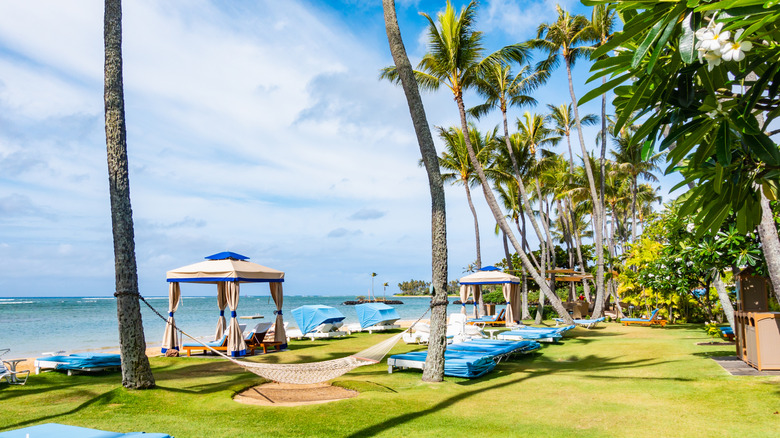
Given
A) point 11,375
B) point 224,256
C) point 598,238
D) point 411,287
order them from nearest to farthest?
1. point 11,375
2. point 224,256
3. point 598,238
4. point 411,287

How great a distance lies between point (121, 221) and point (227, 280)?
14.9ft

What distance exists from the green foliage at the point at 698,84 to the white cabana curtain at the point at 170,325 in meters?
10.7

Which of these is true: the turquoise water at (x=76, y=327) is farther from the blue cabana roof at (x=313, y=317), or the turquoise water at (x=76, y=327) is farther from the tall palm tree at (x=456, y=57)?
the tall palm tree at (x=456, y=57)

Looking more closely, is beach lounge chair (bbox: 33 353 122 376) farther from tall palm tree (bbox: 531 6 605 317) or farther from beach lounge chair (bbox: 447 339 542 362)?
tall palm tree (bbox: 531 6 605 317)

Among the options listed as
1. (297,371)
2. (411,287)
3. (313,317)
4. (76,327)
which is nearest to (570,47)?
(313,317)

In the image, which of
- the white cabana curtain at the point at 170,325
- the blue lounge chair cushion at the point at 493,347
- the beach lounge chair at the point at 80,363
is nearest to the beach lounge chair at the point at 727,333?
the blue lounge chair cushion at the point at 493,347

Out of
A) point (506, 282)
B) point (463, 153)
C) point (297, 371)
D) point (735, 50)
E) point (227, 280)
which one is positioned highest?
point (463, 153)

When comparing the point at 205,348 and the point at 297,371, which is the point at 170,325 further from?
the point at 297,371

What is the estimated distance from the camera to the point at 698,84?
2.21m

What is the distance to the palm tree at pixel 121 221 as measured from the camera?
6867mm

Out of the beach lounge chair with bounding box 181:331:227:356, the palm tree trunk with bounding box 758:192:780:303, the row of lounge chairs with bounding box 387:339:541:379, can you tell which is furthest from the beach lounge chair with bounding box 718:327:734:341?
the beach lounge chair with bounding box 181:331:227:356

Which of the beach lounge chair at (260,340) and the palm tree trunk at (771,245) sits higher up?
the palm tree trunk at (771,245)

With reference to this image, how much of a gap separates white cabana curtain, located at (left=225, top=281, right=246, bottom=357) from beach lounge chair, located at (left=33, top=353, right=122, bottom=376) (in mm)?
2575

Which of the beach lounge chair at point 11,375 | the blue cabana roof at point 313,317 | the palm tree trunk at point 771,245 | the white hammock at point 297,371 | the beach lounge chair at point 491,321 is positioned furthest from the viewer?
the beach lounge chair at point 491,321
